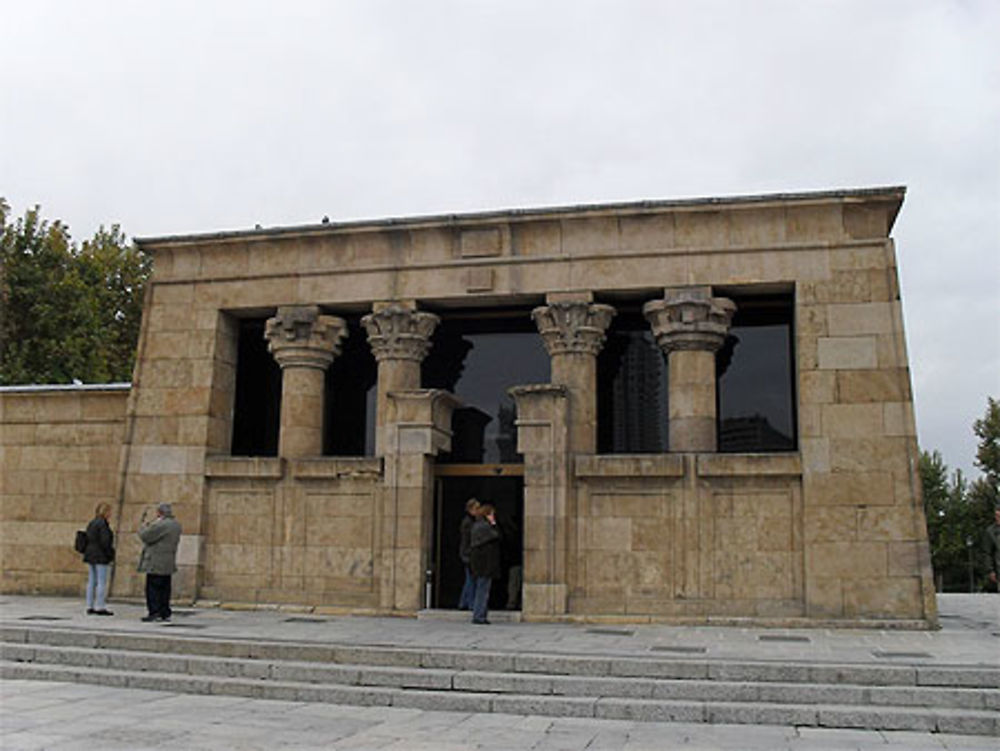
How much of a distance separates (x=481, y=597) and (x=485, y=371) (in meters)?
4.76

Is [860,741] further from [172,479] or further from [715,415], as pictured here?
[172,479]

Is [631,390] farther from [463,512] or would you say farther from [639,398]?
[463,512]

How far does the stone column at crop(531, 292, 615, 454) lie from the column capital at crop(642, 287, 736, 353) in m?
0.98

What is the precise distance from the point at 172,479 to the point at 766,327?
11290 millimetres

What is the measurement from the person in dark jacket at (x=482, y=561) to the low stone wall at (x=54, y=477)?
7863mm

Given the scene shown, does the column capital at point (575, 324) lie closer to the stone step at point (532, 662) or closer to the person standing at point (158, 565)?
the stone step at point (532, 662)

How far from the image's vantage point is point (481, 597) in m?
14.8

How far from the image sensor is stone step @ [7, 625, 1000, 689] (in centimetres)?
1015

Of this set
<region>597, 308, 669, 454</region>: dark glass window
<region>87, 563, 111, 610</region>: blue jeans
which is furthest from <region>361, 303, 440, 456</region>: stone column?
<region>87, 563, 111, 610</region>: blue jeans

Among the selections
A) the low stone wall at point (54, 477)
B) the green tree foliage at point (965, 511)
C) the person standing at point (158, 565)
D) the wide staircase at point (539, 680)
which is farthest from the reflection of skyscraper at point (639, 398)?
the green tree foliage at point (965, 511)

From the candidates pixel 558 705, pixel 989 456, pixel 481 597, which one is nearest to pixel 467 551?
pixel 481 597

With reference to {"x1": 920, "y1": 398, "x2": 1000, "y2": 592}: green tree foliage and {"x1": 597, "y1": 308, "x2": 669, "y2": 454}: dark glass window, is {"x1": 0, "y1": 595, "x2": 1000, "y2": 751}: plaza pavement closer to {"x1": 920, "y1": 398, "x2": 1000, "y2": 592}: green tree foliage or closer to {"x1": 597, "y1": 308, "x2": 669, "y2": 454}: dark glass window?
{"x1": 597, "y1": 308, "x2": 669, "y2": 454}: dark glass window

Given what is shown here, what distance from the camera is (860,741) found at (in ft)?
29.0

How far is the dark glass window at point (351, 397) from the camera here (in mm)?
18422
